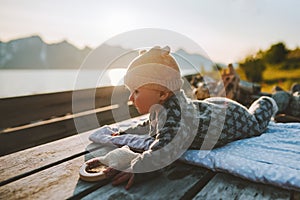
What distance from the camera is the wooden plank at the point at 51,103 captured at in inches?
62.2

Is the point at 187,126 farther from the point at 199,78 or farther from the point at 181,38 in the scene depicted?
the point at 199,78

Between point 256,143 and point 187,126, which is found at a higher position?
point 187,126

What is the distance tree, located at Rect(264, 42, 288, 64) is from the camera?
5.60 meters

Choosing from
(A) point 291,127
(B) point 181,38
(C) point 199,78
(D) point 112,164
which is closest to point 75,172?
(D) point 112,164

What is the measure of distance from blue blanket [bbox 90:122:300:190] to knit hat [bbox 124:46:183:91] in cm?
27

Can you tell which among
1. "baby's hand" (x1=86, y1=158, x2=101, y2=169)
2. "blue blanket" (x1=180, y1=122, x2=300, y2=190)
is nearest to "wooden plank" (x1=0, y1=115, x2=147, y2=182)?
"baby's hand" (x1=86, y1=158, x2=101, y2=169)

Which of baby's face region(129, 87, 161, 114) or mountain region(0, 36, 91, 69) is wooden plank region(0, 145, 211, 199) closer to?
baby's face region(129, 87, 161, 114)

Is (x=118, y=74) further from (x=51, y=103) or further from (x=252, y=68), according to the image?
(x=252, y=68)

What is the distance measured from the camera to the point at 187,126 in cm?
93

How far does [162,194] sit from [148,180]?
99 mm

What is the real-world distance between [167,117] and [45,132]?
1256mm

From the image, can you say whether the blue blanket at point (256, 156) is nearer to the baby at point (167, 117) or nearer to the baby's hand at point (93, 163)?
the baby at point (167, 117)

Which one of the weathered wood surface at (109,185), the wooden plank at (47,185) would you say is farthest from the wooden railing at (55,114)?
the wooden plank at (47,185)

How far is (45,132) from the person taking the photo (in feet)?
5.84
